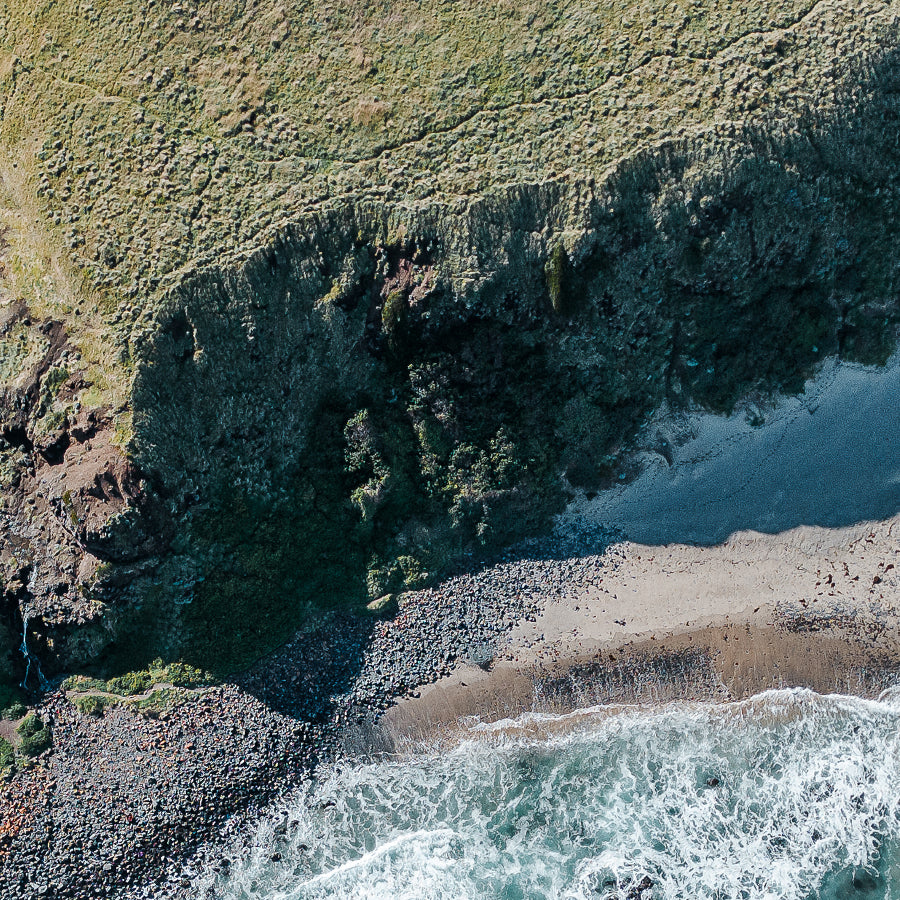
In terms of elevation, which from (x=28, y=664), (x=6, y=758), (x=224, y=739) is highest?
(x=28, y=664)

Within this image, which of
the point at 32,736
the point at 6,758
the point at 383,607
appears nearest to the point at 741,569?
the point at 383,607

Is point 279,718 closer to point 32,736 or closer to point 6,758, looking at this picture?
point 32,736

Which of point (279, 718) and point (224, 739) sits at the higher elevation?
point (279, 718)

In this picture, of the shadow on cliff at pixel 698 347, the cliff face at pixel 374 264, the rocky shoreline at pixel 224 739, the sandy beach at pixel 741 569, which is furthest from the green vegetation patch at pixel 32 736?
the sandy beach at pixel 741 569

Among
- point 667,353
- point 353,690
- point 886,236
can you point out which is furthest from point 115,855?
point 886,236

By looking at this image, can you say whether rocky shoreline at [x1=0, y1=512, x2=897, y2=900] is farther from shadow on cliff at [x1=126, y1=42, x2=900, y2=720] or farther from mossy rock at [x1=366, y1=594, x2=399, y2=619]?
Answer: shadow on cliff at [x1=126, y1=42, x2=900, y2=720]

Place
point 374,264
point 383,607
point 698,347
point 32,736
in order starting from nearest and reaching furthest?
point 374,264, point 698,347, point 32,736, point 383,607

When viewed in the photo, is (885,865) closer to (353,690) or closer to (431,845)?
(431,845)
